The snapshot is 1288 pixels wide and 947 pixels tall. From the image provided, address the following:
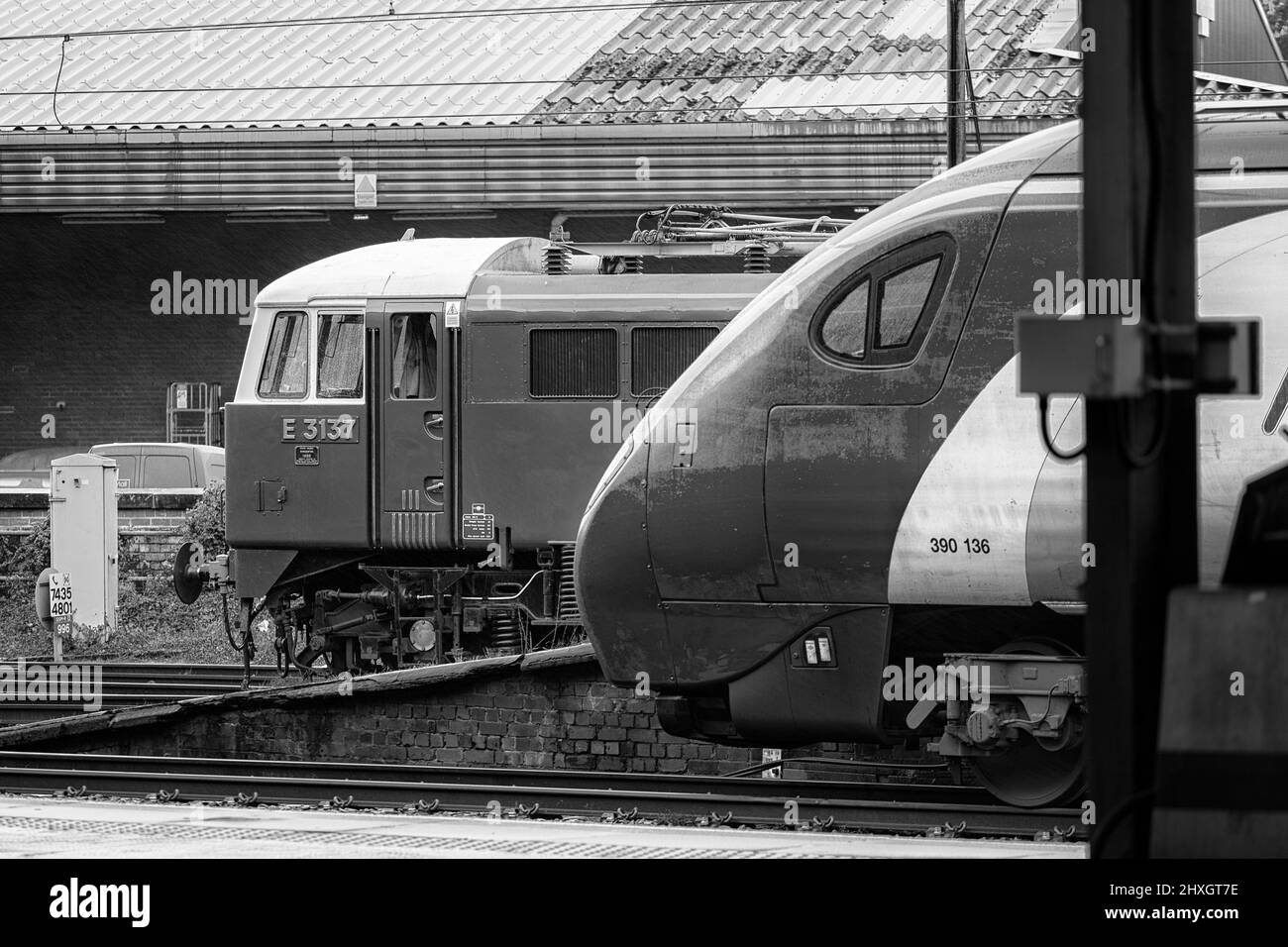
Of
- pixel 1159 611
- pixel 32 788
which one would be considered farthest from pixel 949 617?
pixel 32 788

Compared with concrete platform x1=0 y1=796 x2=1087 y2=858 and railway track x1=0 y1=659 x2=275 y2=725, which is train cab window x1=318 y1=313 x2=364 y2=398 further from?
concrete platform x1=0 y1=796 x2=1087 y2=858

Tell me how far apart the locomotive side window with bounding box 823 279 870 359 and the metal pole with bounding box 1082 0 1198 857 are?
3.89 meters

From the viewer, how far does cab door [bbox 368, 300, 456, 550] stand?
1373 centimetres

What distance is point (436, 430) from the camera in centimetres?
1377

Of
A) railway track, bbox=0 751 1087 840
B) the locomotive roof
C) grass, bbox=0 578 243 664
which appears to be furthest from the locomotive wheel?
grass, bbox=0 578 243 664

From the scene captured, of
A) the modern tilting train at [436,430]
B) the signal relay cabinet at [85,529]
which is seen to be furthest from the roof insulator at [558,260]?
the signal relay cabinet at [85,529]

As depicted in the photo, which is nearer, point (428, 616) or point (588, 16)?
point (428, 616)

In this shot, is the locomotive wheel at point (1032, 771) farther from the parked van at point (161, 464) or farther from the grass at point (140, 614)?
the parked van at point (161, 464)

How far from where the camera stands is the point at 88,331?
24750 mm

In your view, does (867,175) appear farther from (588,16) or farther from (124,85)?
(124,85)

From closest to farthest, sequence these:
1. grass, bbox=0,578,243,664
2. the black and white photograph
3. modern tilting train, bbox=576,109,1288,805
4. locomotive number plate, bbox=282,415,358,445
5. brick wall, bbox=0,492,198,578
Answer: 1. the black and white photograph
2. modern tilting train, bbox=576,109,1288,805
3. locomotive number plate, bbox=282,415,358,445
4. grass, bbox=0,578,243,664
5. brick wall, bbox=0,492,198,578

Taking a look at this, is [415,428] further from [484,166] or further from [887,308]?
[484,166]

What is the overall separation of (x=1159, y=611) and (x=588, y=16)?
22188 millimetres

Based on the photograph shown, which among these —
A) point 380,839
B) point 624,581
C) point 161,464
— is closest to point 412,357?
point 624,581
